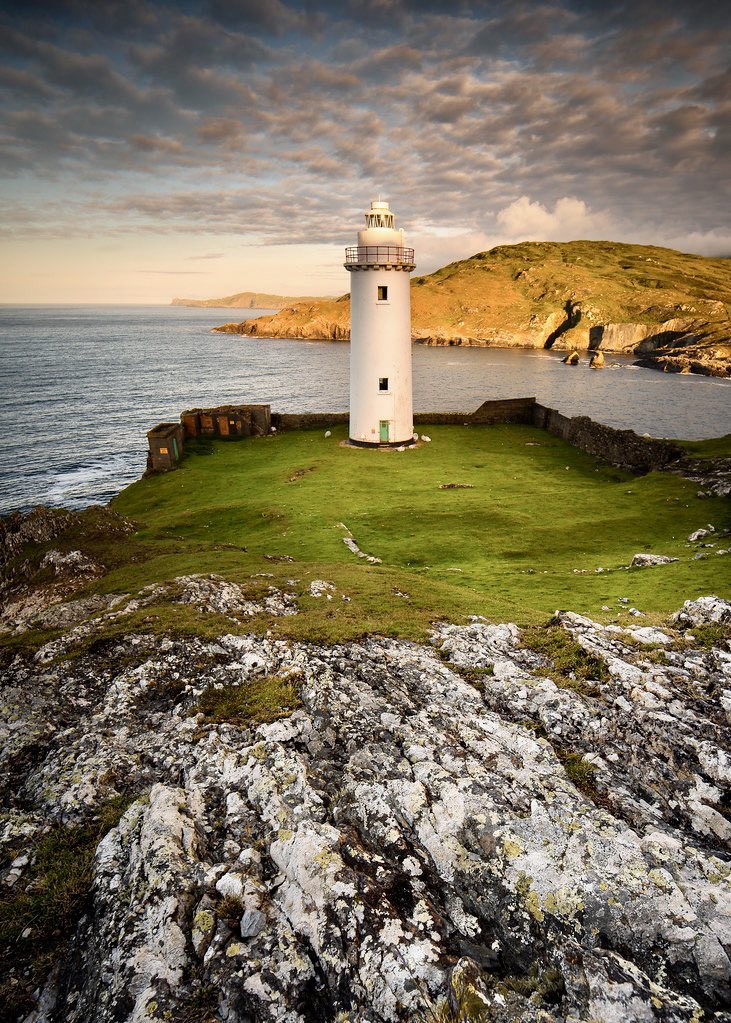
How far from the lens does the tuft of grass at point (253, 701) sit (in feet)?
27.4

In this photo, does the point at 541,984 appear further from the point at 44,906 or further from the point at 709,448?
the point at 709,448

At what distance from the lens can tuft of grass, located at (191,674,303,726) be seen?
8344 mm

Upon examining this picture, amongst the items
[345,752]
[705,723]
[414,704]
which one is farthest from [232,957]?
[705,723]

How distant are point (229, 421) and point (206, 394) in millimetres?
52150

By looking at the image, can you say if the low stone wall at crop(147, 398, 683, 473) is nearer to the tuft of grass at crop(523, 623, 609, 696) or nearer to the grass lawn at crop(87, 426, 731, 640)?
the grass lawn at crop(87, 426, 731, 640)

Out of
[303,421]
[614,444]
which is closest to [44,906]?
[614,444]

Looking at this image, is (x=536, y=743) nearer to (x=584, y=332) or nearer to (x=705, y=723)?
(x=705, y=723)

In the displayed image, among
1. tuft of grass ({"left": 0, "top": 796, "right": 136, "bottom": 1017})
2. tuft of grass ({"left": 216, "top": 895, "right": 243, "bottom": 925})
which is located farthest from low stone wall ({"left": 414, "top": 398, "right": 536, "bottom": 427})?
tuft of grass ({"left": 216, "top": 895, "right": 243, "bottom": 925})

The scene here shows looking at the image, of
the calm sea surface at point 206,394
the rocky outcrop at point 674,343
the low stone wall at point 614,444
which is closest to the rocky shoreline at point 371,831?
the low stone wall at point 614,444

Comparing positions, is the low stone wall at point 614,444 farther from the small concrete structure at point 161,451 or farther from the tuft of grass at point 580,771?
the small concrete structure at point 161,451

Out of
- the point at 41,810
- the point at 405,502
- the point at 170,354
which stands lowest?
the point at 405,502

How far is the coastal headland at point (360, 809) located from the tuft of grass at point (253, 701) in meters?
0.04

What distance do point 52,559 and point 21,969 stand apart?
18084 mm

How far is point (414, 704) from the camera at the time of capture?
28.7ft
